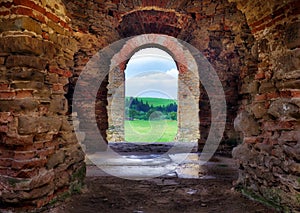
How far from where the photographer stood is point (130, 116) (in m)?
15.2

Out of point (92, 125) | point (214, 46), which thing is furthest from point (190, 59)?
point (92, 125)

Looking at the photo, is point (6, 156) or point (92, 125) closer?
point (6, 156)

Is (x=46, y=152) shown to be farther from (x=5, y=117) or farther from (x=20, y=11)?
(x=20, y=11)

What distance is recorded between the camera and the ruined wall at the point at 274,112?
255cm

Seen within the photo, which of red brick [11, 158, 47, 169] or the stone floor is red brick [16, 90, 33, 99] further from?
the stone floor

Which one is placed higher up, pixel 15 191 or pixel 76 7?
pixel 76 7

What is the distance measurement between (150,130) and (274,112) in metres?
13.3

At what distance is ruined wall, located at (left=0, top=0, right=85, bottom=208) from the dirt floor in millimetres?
395

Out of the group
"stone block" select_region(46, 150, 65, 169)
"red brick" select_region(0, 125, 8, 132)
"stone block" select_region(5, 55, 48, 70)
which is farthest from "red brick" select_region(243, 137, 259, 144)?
"red brick" select_region(0, 125, 8, 132)

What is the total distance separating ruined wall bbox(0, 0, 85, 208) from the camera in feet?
8.25

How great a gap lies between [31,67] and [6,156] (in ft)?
2.77

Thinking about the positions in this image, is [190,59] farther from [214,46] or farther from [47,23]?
[47,23]

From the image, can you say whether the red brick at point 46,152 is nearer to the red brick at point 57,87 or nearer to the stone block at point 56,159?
the stone block at point 56,159

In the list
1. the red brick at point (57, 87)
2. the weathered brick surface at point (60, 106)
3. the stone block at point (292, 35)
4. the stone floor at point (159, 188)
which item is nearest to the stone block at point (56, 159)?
the weathered brick surface at point (60, 106)
